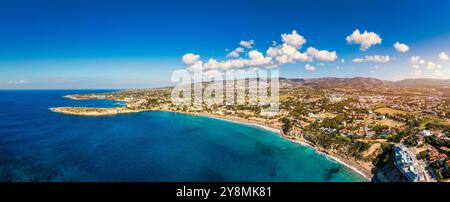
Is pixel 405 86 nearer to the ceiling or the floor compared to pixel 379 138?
nearer to the ceiling

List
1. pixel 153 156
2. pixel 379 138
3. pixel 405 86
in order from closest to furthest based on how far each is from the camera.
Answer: pixel 153 156
pixel 379 138
pixel 405 86

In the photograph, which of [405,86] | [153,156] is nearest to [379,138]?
[153,156]

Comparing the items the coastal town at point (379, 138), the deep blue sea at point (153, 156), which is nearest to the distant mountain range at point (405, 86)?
the coastal town at point (379, 138)

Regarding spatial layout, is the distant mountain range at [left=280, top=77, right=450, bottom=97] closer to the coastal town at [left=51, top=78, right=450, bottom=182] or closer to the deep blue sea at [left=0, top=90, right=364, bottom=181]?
the coastal town at [left=51, top=78, right=450, bottom=182]

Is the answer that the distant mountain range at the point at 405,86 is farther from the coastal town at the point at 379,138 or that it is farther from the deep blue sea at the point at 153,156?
the deep blue sea at the point at 153,156

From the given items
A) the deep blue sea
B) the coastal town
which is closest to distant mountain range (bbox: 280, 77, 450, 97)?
the coastal town

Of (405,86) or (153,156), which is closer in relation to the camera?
(153,156)

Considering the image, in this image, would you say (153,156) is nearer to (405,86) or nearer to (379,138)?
(379,138)

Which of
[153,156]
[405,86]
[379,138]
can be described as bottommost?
[153,156]
